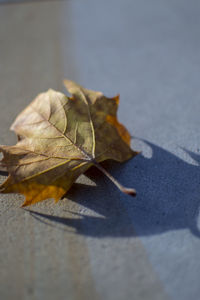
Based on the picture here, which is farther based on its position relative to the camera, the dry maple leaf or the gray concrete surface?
the dry maple leaf

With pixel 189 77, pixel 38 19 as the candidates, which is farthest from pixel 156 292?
pixel 38 19

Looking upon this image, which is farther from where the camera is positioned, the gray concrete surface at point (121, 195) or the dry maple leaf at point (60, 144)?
the dry maple leaf at point (60, 144)

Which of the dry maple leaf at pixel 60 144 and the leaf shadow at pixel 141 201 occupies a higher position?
the dry maple leaf at pixel 60 144

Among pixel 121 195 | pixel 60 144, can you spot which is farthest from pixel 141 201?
pixel 60 144

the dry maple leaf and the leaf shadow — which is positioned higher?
the dry maple leaf
